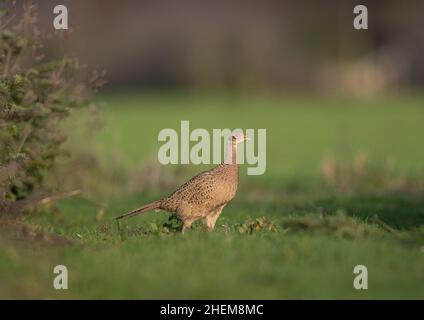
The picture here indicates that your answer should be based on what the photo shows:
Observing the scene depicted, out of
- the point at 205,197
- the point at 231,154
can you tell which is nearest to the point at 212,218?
the point at 205,197

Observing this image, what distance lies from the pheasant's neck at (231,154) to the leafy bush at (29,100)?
226 centimetres

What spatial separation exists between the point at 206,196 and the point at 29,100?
116 inches

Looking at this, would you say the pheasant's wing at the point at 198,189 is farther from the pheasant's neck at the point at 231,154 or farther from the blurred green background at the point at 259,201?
the blurred green background at the point at 259,201

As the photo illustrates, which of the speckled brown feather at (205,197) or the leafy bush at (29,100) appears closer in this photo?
the speckled brown feather at (205,197)

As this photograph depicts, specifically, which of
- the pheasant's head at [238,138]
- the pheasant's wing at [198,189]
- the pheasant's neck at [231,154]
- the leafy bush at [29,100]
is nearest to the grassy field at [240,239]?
the pheasant's wing at [198,189]

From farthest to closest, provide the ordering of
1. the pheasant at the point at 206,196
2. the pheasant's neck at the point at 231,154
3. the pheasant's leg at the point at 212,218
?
1. the pheasant's neck at the point at 231,154
2. the pheasant's leg at the point at 212,218
3. the pheasant at the point at 206,196

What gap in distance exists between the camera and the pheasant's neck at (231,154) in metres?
11.2

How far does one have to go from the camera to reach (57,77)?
12.3m

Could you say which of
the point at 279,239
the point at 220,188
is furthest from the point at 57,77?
the point at 279,239

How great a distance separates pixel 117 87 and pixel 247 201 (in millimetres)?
43404

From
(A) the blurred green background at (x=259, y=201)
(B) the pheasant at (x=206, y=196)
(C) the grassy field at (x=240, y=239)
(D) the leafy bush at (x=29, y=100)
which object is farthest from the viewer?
(D) the leafy bush at (x=29, y=100)

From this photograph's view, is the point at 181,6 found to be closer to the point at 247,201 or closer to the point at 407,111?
the point at 407,111

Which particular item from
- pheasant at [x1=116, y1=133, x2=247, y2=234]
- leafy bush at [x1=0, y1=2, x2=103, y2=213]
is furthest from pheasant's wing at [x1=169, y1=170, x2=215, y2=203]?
leafy bush at [x1=0, y1=2, x2=103, y2=213]

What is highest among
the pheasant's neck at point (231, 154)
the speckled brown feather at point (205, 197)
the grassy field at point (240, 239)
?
the pheasant's neck at point (231, 154)
